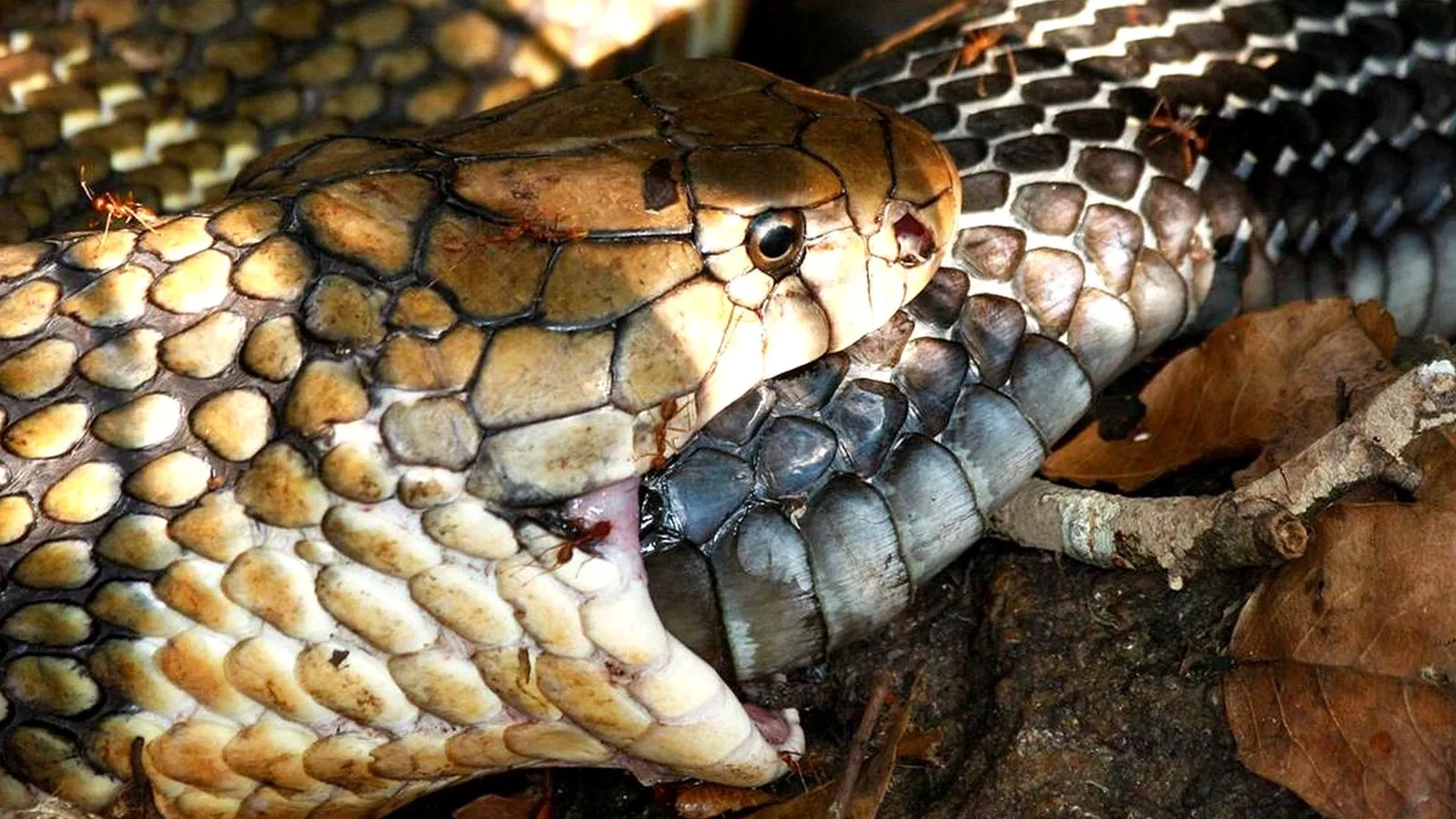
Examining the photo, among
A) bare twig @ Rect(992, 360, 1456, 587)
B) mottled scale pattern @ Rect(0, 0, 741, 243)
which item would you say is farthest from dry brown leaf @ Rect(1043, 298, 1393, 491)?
mottled scale pattern @ Rect(0, 0, 741, 243)

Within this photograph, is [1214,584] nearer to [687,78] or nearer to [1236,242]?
[1236,242]

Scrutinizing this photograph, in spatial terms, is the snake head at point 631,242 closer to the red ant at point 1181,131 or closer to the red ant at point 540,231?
the red ant at point 540,231

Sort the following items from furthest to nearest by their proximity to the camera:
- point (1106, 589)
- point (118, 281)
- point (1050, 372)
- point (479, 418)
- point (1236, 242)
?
point (1236, 242), point (1050, 372), point (1106, 589), point (118, 281), point (479, 418)

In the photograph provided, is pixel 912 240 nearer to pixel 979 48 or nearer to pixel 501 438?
pixel 501 438

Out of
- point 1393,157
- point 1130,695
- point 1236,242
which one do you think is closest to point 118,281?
point 1130,695

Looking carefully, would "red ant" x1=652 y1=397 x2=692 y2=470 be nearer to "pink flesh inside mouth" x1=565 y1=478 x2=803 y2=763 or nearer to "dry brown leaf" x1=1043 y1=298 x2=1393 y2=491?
"pink flesh inside mouth" x1=565 y1=478 x2=803 y2=763

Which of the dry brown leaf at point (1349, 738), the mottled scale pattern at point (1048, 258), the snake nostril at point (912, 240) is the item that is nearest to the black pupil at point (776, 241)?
the snake nostril at point (912, 240)
